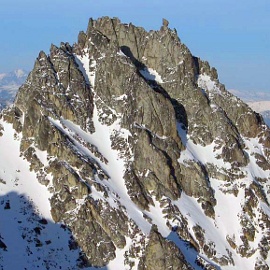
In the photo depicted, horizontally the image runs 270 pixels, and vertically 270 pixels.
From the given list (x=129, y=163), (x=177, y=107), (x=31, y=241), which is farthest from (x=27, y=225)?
(x=177, y=107)

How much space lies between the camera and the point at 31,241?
308 feet

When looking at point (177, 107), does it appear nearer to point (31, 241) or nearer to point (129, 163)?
Result: point (129, 163)

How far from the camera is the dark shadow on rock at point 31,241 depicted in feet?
297

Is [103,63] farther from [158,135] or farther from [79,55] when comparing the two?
[158,135]

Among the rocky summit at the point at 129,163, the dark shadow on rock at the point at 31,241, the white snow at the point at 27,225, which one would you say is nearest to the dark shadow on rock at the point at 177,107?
the rocky summit at the point at 129,163

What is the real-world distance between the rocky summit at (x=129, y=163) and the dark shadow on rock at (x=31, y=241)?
0.68ft

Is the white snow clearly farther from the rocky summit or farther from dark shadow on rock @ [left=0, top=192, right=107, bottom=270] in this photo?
the rocky summit

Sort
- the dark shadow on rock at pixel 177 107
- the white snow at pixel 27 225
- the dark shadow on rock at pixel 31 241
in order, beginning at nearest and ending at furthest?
the dark shadow on rock at pixel 31 241
the white snow at pixel 27 225
the dark shadow on rock at pixel 177 107

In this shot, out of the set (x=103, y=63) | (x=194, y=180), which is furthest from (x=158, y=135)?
(x=103, y=63)

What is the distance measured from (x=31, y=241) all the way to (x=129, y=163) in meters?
30.8

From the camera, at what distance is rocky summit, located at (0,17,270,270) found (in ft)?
316

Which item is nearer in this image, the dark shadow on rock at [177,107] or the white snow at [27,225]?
the white snow at [27,225]

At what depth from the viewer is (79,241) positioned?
96188 millimetres

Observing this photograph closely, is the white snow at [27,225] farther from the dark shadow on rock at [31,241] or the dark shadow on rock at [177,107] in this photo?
the dark shadow on rock at [177,107]
